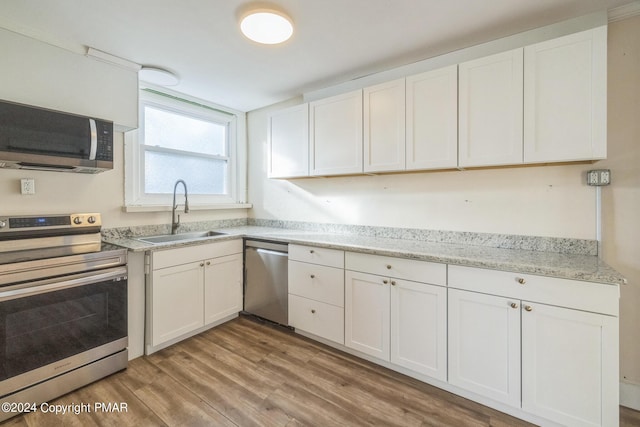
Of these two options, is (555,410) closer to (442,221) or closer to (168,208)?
(442,221)

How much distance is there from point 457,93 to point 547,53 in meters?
0.50

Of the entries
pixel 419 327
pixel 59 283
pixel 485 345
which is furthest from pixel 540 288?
pixel 59 283

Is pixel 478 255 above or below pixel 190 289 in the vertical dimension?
above

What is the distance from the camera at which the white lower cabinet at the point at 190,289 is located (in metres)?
2.22

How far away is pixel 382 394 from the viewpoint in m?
1.80

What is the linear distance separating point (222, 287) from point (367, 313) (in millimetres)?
1437

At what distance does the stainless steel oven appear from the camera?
5.16 ft

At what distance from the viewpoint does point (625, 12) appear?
1.69 metres

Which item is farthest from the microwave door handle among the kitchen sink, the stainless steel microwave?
the kitchen sink

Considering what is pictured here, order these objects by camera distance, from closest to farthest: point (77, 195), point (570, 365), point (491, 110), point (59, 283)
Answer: point (570, 365) → point (59, 283) → point (491, 110) → point (77, 195)

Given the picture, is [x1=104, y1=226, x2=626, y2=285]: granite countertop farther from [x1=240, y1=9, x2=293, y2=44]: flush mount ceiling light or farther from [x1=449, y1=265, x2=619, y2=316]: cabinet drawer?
[x1=240, y1=9, x2=293, y2=44]: flush mount ceiling light

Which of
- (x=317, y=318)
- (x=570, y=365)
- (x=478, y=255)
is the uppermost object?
(x=478, y=255)

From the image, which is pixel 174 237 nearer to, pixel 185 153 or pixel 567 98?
pixel 185 153

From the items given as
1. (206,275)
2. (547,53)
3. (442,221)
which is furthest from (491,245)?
(206,275)
